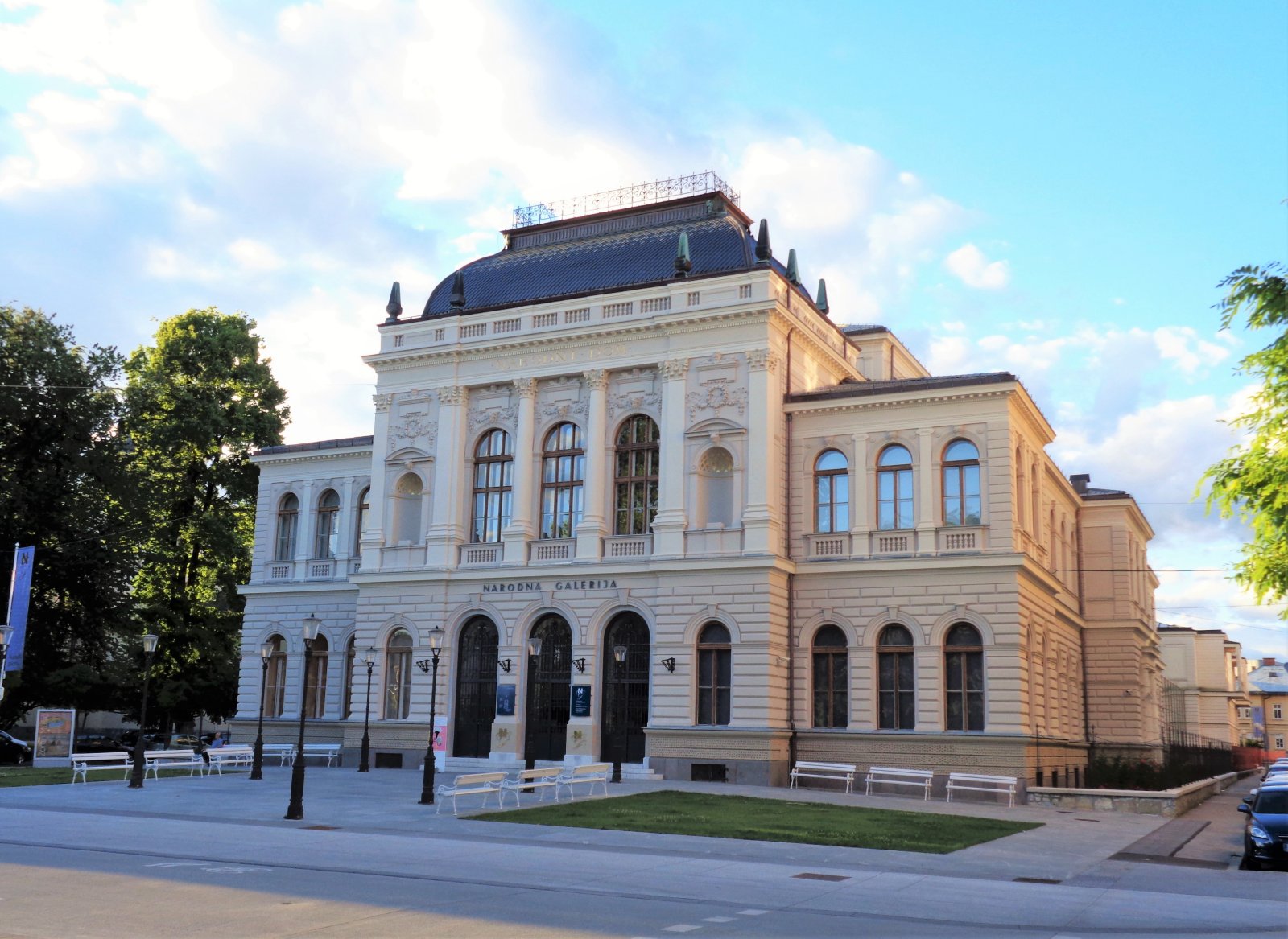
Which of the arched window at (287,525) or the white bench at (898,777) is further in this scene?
the arched window at (287,525)

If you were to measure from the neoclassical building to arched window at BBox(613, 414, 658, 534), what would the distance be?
8 cm

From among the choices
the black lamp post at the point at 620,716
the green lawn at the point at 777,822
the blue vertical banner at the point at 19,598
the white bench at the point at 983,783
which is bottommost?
the green lawn at the point at 777,822

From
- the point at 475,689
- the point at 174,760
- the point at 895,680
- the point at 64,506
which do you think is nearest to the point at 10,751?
the point at 64,506

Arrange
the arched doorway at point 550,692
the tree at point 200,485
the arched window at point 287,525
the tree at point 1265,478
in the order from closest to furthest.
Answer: the tree at point 1265,478
the arched doorway at point 550,692
the arched window at point 287,525
the tree at point 200,485

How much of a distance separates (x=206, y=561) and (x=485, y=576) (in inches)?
896

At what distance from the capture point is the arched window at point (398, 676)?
4150 cm

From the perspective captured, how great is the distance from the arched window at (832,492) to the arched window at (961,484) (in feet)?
9.93

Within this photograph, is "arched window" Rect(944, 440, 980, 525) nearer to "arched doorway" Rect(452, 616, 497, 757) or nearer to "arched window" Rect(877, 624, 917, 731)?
"arched window" Rect(877, 624, 917, 731)

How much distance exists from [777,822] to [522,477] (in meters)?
19.1

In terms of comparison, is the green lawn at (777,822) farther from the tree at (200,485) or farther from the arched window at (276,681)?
the tree at (200,485)

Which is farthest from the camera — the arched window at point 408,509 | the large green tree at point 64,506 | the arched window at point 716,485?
the large green tree at point 64,506

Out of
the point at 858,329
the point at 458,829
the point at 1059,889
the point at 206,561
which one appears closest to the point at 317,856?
the point at 458,829

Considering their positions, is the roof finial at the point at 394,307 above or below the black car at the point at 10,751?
above

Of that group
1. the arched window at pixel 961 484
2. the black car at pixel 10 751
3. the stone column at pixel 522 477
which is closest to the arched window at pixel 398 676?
the stone column at pixel 522 477
